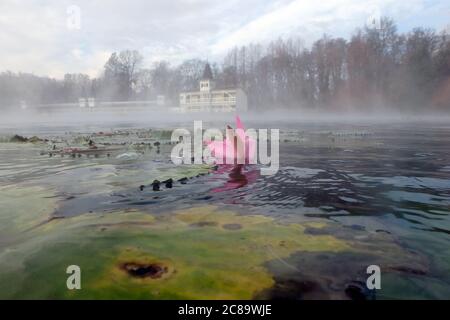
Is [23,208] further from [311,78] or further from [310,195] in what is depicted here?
[311,78]

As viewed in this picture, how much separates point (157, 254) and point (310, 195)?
3.53 metres

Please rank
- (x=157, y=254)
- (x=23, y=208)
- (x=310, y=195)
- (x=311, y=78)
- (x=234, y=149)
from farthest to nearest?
1. (x=311, y=78)
2. (x=234, y=149)
3. (x=310, y=195)
4. (x=23, y=208)
5. (x=157, y=254)

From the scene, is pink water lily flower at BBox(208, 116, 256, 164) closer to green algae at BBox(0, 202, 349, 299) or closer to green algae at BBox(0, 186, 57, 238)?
green algae at BBox(0, 202, 349, 299)

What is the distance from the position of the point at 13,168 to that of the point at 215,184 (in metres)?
6.12

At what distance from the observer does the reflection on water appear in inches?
132

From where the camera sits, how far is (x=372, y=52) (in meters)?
74.0

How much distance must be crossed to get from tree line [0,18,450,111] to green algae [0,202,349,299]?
61984 mm

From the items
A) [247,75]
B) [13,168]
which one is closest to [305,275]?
[13,168]

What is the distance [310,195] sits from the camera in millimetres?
6379

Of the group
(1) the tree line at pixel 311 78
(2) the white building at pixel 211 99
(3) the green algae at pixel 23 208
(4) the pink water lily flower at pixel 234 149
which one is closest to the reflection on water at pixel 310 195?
(3) the green algae at pixel 23 208

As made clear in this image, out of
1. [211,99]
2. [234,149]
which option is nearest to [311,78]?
[211,99]

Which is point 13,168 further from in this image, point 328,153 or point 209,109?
point 209,109

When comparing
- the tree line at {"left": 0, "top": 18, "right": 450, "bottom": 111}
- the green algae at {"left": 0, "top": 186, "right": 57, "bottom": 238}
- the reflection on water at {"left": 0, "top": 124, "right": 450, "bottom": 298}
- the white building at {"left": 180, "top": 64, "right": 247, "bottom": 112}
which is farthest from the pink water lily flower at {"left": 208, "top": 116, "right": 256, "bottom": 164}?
the white building at {"left": 180, "top": 64, "right": 247, "bottom": 112}

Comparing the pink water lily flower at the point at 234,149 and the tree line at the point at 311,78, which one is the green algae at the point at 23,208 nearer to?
the pink water lily flower at the point at 234,149
